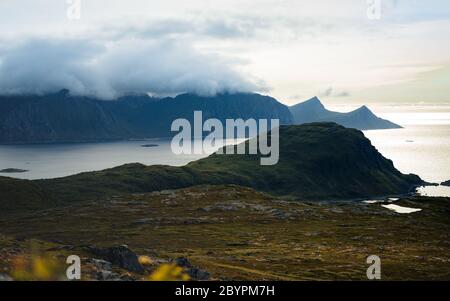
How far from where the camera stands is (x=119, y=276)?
167ft
